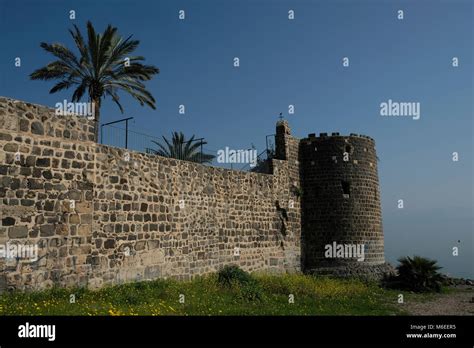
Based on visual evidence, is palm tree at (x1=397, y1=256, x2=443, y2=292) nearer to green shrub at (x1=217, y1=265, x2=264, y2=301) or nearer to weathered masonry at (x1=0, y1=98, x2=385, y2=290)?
weathered masonry at (x1=0, y1=98, x2=385, y2=290)

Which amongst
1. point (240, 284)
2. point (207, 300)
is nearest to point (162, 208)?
point (240, 284)

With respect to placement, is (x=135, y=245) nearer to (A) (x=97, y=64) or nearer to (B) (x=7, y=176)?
(B) (x=7, y=176)

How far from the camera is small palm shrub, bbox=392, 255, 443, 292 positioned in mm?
18766

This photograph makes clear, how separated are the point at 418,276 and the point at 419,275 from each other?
0.06 metres

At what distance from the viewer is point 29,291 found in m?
9.64

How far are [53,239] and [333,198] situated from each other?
14323 mm

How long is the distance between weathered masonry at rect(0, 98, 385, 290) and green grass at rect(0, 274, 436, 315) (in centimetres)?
62

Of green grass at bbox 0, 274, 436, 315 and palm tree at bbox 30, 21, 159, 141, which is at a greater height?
palm tree at bbox 30, 21, 159, 141

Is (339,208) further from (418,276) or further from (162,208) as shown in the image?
(162,208)

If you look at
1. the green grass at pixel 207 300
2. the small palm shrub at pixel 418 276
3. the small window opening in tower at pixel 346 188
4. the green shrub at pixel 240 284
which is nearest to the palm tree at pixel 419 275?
the small palm shrub at pixel 418 276

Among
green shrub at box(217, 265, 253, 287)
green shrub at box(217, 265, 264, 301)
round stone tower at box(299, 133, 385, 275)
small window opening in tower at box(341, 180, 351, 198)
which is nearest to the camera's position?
green shrub at box(217, 265, 264, 301)

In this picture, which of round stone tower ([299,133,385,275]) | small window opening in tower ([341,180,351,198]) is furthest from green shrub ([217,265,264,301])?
small window opening in tower ([341,180,351,198])

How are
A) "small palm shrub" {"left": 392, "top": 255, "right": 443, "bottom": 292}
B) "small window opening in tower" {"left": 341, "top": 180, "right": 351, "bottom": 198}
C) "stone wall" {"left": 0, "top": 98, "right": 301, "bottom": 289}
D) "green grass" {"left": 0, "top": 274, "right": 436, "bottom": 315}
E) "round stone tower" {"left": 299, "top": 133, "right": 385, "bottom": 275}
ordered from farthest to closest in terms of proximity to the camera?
1. "small window opening in tower" {"left": 341, "top": 180, "right": 351, "bottom": 198}
2. "round stone tower" {"left": 299, "top": 133, "right": 385, "bottom": 275}
3. "small palm shrub" {"left": 392, "top": 255, "right": 443, "bottom": 292}
4. "stone wall" {"left": 0, "top": 98, "right": 301, "bottom": 289}
5. "green grass" {"left": 0, "top": 274, "right": 436, "bottom": 315}
